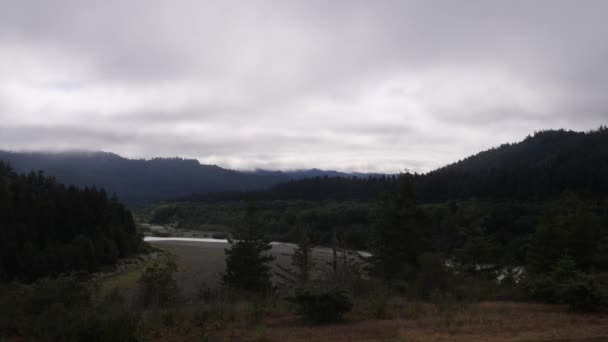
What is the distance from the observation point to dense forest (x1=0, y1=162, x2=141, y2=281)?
4650 centimetres

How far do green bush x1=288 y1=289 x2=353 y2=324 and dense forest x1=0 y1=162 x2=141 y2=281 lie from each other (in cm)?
4098

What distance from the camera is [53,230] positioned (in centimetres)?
5262

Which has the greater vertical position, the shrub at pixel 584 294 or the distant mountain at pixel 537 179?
the distant mountain at pixel 537 179

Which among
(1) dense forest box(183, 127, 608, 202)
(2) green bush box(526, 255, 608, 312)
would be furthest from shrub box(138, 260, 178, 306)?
(1) dense forest box(183, 127, 608, 202)

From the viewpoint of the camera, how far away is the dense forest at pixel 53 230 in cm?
4650

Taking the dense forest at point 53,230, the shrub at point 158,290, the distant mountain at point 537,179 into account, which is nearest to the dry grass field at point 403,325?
the shrub at point 158,290

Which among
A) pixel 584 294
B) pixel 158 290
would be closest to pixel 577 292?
pixel 584 294

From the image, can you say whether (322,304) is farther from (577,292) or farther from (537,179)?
(537,179)

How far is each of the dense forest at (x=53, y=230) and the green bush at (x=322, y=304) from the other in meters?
41.0

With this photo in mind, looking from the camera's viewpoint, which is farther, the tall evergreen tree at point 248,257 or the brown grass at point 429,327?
the tall evergreen tree at point 248,257

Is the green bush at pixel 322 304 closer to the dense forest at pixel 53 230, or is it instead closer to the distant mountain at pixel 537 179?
the dense forest at pixel 53 230

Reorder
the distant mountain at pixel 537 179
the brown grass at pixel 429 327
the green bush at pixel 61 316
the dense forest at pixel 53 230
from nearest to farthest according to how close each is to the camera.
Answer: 1. the green bush at pixel 61 316
2. the brown grass at pixel 429 327
3. the dense forest at pixel 53 230
4. the distant mountain at pixel 537 179

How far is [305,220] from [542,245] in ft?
220

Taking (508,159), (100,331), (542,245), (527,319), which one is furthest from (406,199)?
(508,159)
